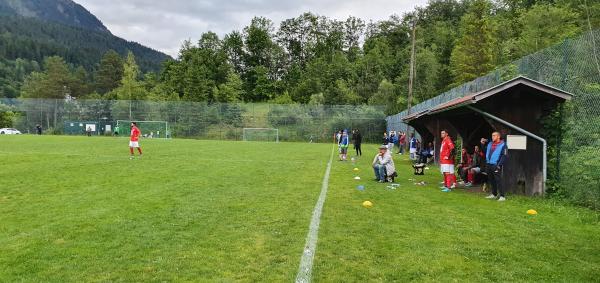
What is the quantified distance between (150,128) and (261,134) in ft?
46.1

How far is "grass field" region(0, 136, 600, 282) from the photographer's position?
5.11 metres

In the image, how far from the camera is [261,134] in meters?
53.9

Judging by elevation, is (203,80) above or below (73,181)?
above

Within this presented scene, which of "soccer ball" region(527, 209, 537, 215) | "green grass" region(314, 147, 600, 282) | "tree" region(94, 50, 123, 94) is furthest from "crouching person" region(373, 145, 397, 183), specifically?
"tree" region(94, 50, 123, 94)

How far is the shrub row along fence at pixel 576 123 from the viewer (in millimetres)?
10004

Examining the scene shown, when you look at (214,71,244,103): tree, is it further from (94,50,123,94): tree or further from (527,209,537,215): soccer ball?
(527,209,537,215): soccer ball

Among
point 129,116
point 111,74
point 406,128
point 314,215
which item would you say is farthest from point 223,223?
point 111,74

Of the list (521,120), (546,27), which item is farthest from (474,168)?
(546,27)

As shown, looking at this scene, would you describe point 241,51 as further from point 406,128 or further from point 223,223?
point 223,223

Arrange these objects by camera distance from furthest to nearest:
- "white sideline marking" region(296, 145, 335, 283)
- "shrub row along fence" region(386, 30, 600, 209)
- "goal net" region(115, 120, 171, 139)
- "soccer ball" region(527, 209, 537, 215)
A: "goal net" region(115, 120, 171, 139)
"shrub row along fence" region(386, 30, 600, 209)
"soccer ball" region(527, 209, 537, 215)
"white sideline marking" region(296, 145, 335, 283)

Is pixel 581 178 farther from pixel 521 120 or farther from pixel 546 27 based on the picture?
pixel 546 27

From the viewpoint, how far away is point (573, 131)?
1073cm

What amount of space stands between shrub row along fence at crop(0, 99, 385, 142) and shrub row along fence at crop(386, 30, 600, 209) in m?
41.3

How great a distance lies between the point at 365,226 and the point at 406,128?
30.2 m
